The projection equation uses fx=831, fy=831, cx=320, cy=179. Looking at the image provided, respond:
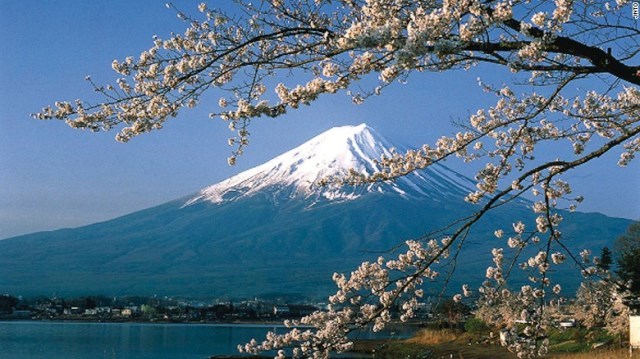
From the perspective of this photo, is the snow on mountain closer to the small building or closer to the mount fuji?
the mount fuji

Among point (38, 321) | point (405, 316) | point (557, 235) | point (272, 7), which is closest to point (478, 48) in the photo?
point (272, 7)

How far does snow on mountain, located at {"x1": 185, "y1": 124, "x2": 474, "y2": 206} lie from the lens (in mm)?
157625

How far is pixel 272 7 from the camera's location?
205 inches

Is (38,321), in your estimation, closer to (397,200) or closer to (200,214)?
(200,214)

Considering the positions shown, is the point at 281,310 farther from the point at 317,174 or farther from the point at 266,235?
the point at 317,174

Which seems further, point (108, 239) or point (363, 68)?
point (108, 239)

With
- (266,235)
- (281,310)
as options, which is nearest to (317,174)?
(266,235)

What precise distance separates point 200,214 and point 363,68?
15400cm

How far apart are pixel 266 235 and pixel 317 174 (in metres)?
15.0

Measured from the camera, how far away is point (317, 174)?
149625 mm

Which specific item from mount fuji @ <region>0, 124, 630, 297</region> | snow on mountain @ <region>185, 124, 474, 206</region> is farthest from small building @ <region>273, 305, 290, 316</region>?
snow on mountain @ <region>185, 124, 474, 206</region>

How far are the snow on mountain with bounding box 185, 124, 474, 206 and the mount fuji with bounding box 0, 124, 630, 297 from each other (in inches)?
10.8

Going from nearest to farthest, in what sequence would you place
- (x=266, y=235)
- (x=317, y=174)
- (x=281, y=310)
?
(x=281, y=310)
(x=266, y=235)
(x=317, y=174)

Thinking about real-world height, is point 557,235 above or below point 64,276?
below
